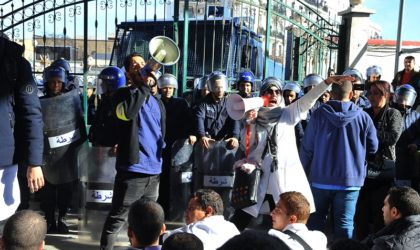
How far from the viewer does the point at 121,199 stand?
14.6 ft

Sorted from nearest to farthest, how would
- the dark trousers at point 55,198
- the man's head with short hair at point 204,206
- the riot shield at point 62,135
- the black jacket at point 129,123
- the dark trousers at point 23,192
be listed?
the man's head with short hair at point 204,206 < the black jacket at point 129,123 < the dark trousers at point 23,192 < the riot shield at point 62,135 < the dark trousers at point 55,198

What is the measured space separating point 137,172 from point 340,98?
6.14 ft

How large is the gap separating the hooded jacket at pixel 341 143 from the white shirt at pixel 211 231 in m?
1.49

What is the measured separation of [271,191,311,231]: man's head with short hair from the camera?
11.9ft

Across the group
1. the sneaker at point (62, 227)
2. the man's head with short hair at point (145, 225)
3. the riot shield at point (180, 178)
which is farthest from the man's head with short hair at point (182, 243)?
the sneaker at point (62, 227)

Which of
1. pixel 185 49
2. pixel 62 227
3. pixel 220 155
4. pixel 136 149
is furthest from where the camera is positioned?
pixel 185 49

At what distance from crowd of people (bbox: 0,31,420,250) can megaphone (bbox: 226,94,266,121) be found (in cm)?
6

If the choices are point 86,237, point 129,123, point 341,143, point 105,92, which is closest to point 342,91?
point 341,143

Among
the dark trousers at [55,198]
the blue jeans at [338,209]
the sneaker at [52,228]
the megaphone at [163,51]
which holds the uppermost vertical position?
the megaphone at [163,51]

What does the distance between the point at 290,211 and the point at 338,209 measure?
4.14 ft

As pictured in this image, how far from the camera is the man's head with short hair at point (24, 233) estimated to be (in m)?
2.75

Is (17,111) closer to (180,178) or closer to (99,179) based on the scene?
(99,179)

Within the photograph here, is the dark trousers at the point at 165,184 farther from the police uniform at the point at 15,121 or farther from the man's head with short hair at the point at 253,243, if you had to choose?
the man's head with short hair at the point at 253,243

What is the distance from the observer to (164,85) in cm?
632
